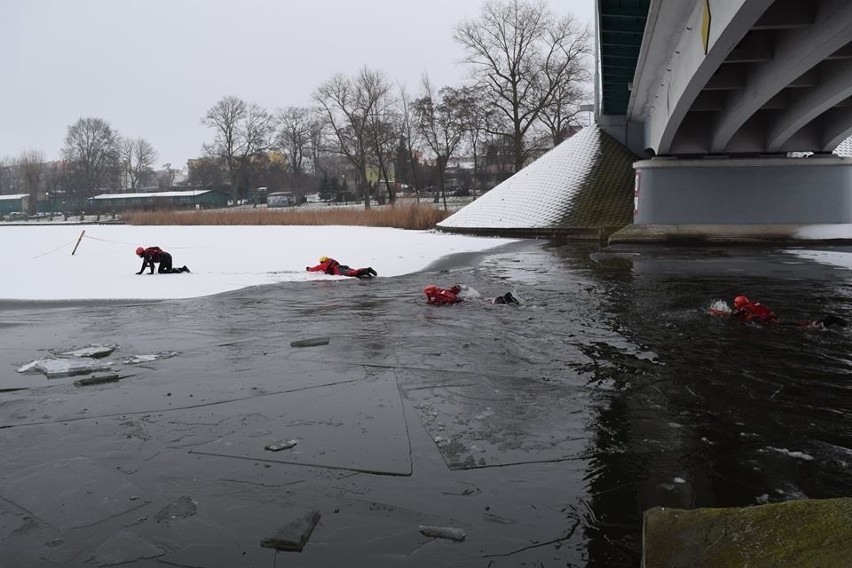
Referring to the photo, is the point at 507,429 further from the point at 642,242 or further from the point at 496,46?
the point at 496,46

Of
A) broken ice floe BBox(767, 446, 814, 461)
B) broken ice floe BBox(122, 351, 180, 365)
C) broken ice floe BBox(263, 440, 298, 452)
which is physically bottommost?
broken ice floe BBox(263, 440, 298, 452)

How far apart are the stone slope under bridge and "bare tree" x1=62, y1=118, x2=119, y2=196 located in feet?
313

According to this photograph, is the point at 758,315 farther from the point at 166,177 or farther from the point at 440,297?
the point at 166,177

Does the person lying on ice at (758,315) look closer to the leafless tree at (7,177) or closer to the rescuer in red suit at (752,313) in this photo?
the rescuer in red suit at (752,313)

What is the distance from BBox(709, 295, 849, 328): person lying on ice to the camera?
9492mm

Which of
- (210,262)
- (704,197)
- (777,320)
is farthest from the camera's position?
(704,197)

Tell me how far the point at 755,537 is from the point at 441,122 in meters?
65.4

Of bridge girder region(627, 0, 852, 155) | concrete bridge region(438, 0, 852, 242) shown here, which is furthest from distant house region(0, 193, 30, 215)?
bridge girder region(627, 0, 852, 155)

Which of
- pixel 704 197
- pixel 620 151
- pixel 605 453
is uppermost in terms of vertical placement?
pixel 620 151

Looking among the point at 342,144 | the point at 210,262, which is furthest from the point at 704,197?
the point at 342,144

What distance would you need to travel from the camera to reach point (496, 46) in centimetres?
5584

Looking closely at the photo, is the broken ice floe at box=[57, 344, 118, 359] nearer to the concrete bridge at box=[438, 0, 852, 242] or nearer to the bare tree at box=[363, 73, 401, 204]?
the concrete bridge at box=[438, 0, 852, 242]

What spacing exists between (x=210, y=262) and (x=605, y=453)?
57.4 ft

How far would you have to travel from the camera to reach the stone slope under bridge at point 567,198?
1232 inches
